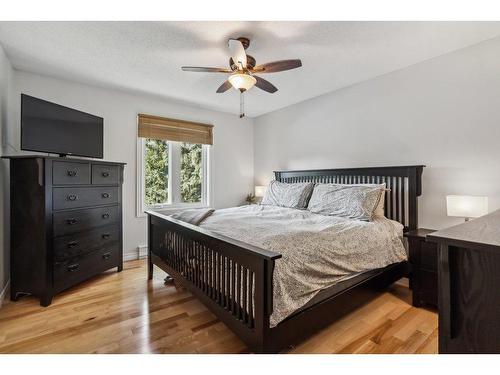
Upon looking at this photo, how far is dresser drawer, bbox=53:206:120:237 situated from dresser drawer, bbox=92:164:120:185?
0.29m

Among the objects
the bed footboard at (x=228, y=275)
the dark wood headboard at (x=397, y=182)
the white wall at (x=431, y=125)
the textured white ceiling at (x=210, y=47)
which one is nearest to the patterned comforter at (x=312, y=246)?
the bed footboard at (x=228, y=275)

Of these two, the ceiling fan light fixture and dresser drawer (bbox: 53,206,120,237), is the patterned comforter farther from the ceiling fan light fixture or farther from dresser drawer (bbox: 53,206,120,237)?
dresser drawer (bbox: 53,206,120,237)

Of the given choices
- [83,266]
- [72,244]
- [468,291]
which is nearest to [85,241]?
[72,244]

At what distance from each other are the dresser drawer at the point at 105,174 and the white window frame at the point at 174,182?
651 millimetres

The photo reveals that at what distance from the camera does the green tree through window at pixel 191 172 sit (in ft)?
13.4

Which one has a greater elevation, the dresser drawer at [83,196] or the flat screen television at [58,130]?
the flat screen television at [58,130]

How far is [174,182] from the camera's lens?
3.98 meters

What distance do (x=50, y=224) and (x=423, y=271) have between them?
10.7 ft

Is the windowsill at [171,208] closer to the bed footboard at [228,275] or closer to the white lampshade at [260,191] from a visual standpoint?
the white lampshade at [260,191]

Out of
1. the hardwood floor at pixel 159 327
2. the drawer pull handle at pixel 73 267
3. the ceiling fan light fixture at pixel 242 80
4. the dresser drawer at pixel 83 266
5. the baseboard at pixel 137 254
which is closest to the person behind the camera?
the hardwood floor at pixel 159 327

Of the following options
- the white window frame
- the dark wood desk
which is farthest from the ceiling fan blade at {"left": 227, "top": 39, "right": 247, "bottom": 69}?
the white window frame

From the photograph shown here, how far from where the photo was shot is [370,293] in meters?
2.14
